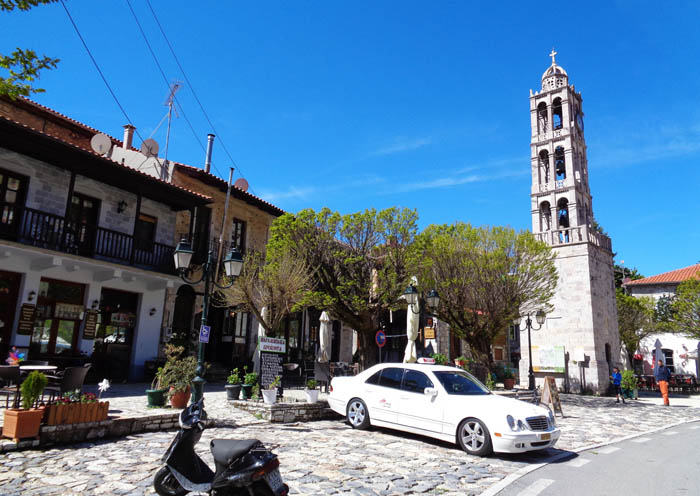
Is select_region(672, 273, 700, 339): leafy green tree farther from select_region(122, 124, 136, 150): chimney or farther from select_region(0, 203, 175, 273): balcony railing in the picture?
select_region(122, 124, 136, 150): chimney

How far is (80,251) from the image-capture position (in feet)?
48.9

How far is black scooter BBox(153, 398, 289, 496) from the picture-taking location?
404 centimetres

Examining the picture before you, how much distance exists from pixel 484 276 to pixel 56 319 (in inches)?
596

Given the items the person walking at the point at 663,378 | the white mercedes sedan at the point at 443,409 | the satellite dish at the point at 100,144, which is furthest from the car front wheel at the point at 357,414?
the person walking at the point at 663,378

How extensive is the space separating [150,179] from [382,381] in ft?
35.9

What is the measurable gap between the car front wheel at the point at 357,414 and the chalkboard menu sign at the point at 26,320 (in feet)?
33.0

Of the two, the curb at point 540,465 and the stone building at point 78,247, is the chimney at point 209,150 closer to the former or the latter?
the stone building at point 78,247

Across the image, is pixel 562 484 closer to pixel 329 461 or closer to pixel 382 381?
pixel 329 461

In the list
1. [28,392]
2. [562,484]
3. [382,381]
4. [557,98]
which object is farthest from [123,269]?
[557,98]

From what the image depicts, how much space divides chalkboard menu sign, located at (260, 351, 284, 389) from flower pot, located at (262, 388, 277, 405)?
426mm

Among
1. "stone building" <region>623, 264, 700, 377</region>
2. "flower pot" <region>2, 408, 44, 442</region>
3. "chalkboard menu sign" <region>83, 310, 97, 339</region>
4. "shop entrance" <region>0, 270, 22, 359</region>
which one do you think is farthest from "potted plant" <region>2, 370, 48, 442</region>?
"stone building" <region>623, 264, 700, 377</region>

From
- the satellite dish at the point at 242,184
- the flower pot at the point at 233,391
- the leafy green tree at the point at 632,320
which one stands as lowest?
the flower pot at the point at 233,391

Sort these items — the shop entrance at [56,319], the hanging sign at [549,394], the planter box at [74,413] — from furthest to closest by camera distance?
1. the shop entrance at [56,319]
2. the hanging sign at [549,394]
3. the planter box at [74,413]

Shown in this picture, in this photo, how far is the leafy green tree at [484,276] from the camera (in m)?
18.2
